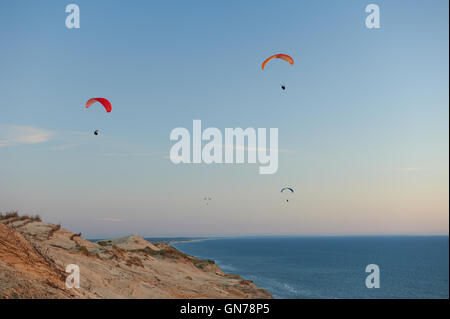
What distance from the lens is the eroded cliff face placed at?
40.2 feet

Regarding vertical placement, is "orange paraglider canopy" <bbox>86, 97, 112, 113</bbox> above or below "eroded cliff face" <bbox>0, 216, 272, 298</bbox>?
above

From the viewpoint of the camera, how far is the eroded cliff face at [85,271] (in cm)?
1224

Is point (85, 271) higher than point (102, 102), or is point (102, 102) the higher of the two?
point (102, 102)

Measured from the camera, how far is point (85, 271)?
1972 centimetres

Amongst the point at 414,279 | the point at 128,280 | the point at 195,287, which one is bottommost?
the point at 414,279

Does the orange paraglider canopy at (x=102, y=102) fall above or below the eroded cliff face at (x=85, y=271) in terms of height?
above

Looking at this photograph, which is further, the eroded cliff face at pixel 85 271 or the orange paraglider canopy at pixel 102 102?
the orange paraglider canopy at pixel 102 102

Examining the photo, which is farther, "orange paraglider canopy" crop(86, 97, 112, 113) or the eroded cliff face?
"orange paraglider canopy" crop(86, 97, 112, 113)

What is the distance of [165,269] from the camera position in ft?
107

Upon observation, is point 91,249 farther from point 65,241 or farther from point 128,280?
point 128,280

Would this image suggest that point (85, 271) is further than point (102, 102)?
No
